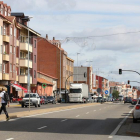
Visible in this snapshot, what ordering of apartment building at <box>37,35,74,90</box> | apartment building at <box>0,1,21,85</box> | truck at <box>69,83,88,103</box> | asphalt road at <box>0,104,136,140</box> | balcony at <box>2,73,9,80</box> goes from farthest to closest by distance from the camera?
apartment building at <box>37,35,74,90</box>
truck at <box>69,83,88,103</box>
apartment building at <box>0,1,21,85</box>
balcony at <box>2,73,9,80</box>
asphalt road at <box>0,104,136,140</box>

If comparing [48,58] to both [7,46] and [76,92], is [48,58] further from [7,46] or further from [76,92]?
[7,46]

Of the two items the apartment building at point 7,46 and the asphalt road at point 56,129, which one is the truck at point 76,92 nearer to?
the apartment building at point 7,46

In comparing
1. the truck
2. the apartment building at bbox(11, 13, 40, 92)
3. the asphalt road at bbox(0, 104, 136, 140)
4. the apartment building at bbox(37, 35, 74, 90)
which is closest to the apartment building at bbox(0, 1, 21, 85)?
the apartment building at bbox(11, 13, 40, 92)

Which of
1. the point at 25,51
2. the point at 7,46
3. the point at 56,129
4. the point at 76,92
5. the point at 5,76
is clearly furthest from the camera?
the point at 76,92

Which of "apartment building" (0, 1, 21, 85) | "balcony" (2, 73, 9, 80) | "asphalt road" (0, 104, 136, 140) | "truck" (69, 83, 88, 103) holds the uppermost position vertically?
"apartment building" (0, 1, 21, 85)

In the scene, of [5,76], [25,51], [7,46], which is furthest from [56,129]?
[25,51]

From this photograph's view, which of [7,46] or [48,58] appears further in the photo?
[48,58]

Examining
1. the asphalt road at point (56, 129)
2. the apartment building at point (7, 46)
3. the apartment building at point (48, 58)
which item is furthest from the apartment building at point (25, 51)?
the asphalt road at point (56, 129)

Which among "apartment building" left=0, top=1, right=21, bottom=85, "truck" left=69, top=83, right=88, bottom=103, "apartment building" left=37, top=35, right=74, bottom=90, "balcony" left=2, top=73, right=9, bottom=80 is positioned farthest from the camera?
"apartment building" left=37, top=35, right=74, bottom=90

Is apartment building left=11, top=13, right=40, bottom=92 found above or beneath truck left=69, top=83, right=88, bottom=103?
above

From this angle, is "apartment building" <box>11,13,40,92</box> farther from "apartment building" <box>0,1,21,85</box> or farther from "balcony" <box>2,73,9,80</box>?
"balcony" <box>2,73,9,80</box>

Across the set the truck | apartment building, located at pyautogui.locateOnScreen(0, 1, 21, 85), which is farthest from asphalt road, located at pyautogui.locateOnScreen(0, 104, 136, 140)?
the truck

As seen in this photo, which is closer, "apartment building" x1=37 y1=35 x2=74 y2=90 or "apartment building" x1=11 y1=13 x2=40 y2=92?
"apartment building" x1=11 y1=13 x2=40 y2=92

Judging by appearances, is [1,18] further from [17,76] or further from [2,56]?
[17,76]
